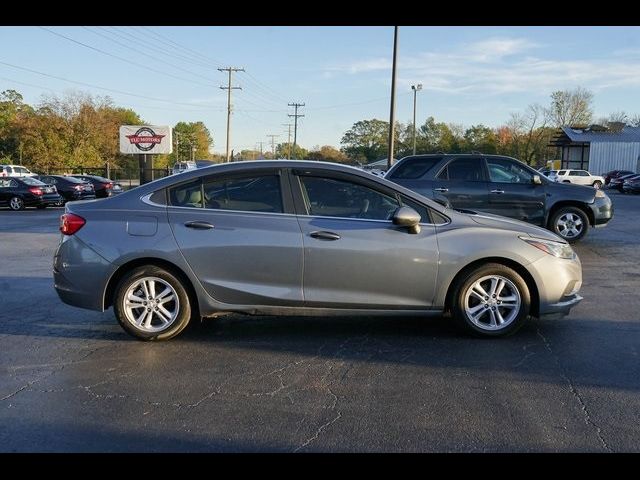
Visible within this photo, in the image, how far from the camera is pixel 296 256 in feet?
17.4

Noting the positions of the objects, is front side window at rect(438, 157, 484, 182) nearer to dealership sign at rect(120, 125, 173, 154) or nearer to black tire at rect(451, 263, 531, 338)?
black tire at rect(451, 263, 531, 338)

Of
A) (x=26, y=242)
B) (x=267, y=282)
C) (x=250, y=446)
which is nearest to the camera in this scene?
(x=250, y=446)

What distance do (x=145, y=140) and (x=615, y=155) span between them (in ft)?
163

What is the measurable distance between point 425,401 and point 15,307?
5.14 meters

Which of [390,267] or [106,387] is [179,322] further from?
[390,267]

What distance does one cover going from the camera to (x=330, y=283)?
533cm

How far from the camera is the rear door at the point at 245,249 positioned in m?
5.32

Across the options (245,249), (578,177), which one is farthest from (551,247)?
(578,177)

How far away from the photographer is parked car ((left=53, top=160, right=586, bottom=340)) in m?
5.32

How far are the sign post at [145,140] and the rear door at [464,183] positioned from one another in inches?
885

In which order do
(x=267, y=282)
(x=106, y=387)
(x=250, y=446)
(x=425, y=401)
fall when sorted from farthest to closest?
(x=267, y=282)
(x=106, y=387)
(x=425, y=401)
(x=250, y=446)

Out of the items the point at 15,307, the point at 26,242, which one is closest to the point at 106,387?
the point at 15,307

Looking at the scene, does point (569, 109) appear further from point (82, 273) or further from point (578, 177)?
point (82, 273)

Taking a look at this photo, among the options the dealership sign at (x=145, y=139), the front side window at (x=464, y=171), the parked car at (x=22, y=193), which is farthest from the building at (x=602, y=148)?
the front side window at (x=464, y=171)
